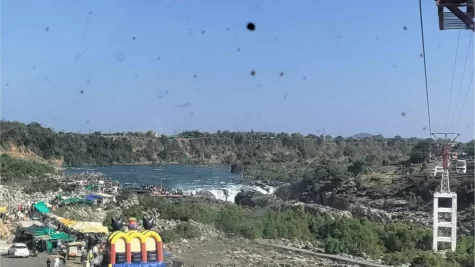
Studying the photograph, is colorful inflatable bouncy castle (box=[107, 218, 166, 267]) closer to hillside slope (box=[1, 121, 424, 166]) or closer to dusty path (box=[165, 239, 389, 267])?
dusty path (box=[165, 239, 389, 267])

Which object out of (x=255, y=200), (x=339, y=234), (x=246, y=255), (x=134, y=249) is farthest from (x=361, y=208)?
(x=134, y=249)

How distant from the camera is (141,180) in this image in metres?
82.0

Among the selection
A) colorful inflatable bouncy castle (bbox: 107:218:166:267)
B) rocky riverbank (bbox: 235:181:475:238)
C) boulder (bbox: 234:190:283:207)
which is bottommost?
boulder (bbox: 234:190:283:207)

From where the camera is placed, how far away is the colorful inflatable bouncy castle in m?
11.9

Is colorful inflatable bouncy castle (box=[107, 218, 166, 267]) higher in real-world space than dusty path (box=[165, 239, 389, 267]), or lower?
higher

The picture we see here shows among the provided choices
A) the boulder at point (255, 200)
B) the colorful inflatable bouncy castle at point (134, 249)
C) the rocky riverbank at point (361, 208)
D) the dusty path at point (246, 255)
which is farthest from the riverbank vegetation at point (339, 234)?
the boulder at point (255, 200)

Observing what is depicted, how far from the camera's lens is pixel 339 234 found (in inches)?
1094

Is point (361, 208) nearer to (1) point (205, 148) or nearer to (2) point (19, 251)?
(2) point (19, 251)

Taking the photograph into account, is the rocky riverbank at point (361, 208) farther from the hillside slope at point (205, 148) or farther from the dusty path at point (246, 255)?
the hillside slope at point (205, 148)

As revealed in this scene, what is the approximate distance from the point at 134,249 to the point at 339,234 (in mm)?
17203

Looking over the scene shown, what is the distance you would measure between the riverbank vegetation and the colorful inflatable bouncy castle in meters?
11.8

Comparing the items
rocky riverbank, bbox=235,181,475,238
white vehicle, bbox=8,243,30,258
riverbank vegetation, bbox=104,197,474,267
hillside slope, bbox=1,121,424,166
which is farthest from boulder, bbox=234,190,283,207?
hillside slope, bbox=1,121,424,166

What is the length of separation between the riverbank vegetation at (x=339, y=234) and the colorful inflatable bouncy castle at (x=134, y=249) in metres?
11.8

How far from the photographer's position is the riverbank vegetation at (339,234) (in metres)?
24.2
